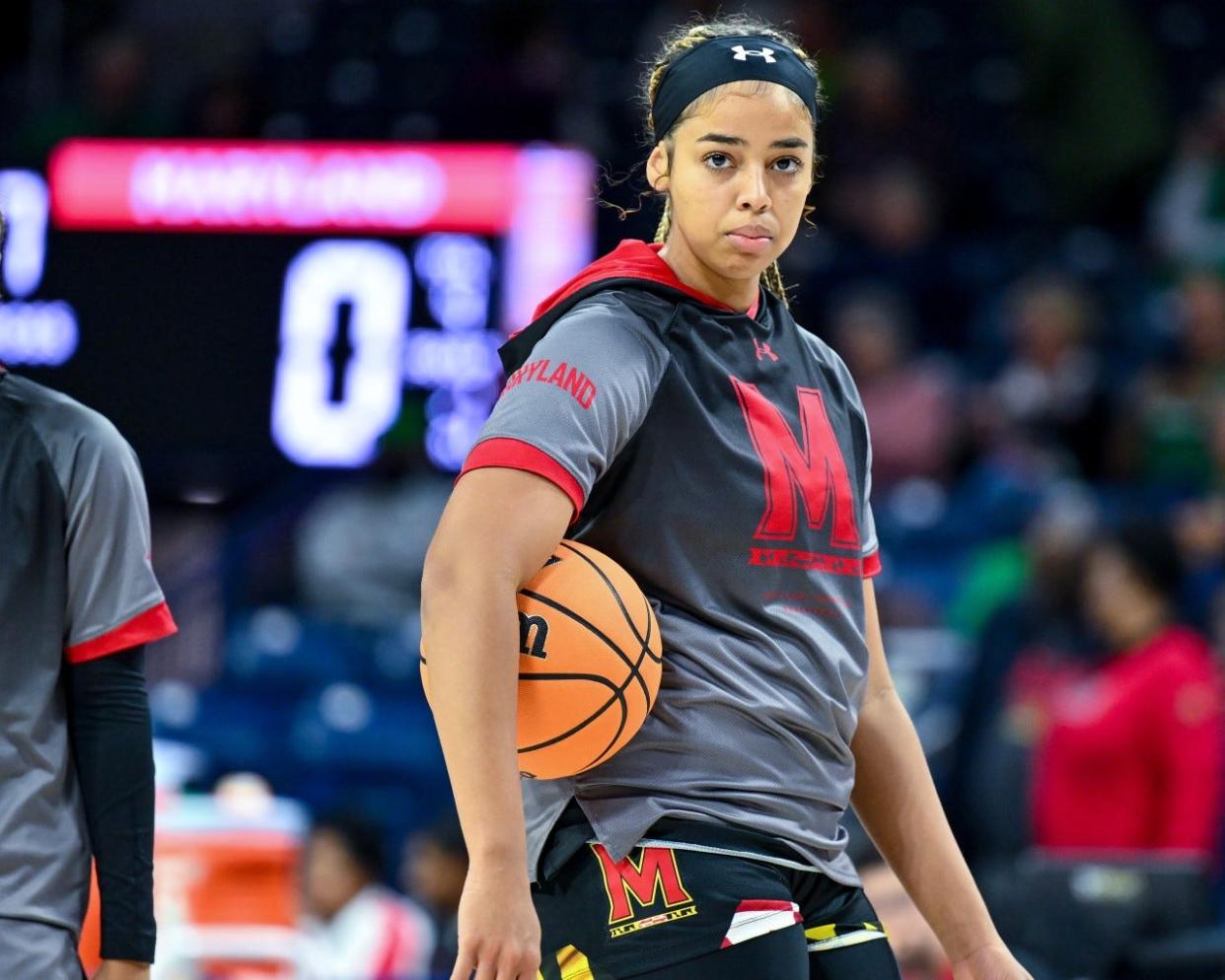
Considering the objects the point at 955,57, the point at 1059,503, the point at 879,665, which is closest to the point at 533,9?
the point at 955,57

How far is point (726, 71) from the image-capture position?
2578mm

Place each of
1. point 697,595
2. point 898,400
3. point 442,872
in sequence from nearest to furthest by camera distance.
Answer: point 697,595 → point 442,872 → point 898,400

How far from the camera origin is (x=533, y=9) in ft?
33.3

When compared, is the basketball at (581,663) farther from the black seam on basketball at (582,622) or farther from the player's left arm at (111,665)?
the player's left arm at (111,665)

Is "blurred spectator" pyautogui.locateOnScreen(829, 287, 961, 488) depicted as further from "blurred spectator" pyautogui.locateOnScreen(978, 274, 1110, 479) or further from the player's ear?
the player's ear

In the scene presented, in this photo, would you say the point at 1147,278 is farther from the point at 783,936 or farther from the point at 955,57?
the point at 783,936

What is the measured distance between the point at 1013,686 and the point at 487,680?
16.2ft

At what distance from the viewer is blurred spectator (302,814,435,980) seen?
6.42 metres

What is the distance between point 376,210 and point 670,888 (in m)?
6.13

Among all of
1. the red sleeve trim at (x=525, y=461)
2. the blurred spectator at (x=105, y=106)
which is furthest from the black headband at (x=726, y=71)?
the blurred spectator at (x=105, y=106)

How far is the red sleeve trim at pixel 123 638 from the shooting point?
2617 millimetres

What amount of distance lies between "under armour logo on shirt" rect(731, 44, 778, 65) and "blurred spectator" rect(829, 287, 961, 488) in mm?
6001

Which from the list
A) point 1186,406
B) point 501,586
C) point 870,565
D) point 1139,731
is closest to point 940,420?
point 1186,406

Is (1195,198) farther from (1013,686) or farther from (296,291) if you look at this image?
(296,291)
